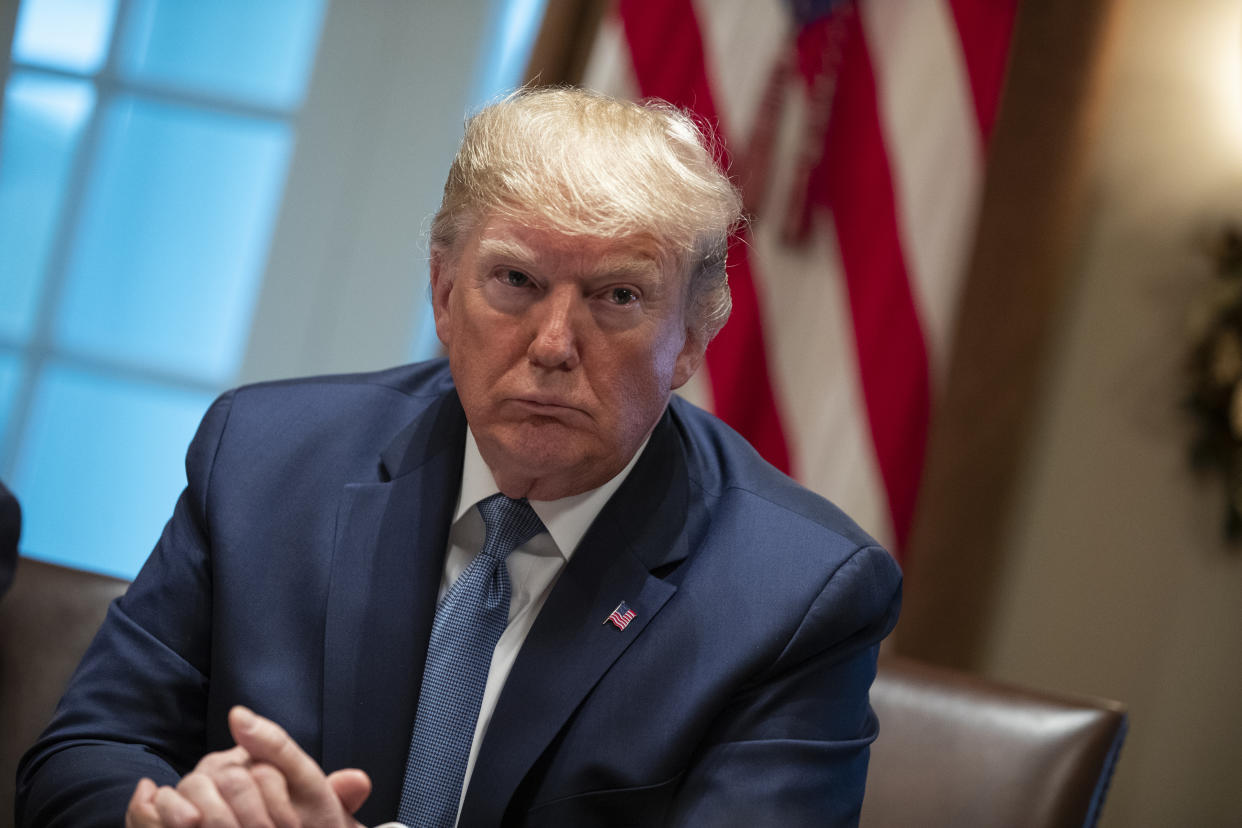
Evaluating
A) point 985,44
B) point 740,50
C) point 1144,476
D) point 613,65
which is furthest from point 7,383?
point 1144,476

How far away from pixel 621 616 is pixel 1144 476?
2291 millimetres

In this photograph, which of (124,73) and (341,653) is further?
(124,73)

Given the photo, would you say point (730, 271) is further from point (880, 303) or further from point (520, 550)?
point (520, 550)

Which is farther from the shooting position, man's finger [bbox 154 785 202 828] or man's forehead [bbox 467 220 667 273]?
man's forehead [bbox 467 220 667 273]

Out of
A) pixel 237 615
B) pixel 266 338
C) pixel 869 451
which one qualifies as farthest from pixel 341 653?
pixel 266 338

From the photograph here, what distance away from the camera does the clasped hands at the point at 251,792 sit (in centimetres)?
112

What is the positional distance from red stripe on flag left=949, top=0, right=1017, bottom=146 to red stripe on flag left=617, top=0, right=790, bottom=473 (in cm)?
65

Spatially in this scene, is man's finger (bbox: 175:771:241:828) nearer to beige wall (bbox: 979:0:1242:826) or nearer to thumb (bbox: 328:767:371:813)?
thumb (bbox: 328:767:371:813)

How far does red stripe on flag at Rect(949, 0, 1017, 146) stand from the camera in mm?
2928

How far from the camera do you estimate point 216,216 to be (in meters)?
3.39

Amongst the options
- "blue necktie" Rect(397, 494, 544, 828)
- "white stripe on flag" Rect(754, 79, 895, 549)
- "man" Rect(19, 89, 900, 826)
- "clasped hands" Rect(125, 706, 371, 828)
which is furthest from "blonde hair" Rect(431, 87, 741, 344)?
"white stripe on flag" Rect(754, 79, 895, 549)

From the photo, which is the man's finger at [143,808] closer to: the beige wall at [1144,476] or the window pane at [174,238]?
the window pane at [174,238]

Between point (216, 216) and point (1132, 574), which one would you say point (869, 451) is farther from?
point (216, 216)

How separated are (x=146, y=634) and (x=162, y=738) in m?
0.13
